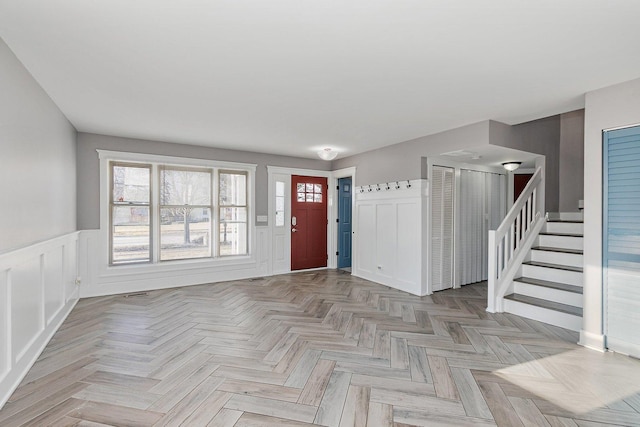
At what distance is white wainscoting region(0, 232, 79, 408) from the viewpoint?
2.06 meters

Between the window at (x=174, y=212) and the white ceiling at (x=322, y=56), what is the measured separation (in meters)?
1.36

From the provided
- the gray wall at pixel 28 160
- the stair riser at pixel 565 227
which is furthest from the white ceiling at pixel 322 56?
the stair riser at pixel 565 227

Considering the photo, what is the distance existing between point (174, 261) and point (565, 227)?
5.91m

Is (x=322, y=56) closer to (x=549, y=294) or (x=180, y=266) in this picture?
(x=549, y=294)

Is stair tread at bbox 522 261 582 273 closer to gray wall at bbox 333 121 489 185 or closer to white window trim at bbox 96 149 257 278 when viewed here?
gray wall at bbox 333 121 489 185

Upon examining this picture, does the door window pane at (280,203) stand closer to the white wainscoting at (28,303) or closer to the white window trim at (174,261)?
the white window trim at (174,261)

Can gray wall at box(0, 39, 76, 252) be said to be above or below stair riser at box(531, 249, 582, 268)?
above

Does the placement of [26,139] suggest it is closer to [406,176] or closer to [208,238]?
[208,238]

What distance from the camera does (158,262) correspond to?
16.5 ft

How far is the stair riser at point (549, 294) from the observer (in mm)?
3426

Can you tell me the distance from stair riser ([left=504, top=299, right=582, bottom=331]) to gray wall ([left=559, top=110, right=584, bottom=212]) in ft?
7.54

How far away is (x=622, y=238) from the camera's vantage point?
8.91ft

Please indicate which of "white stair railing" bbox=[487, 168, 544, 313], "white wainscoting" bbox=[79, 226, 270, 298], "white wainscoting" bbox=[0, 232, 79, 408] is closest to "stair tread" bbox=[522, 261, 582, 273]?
"white stair railing" bbox=[487, 168, 544, 313]

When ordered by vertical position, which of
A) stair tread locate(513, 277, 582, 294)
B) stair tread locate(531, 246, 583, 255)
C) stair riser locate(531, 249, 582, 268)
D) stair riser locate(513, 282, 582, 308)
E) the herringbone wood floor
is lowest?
the herringbone wood floor
